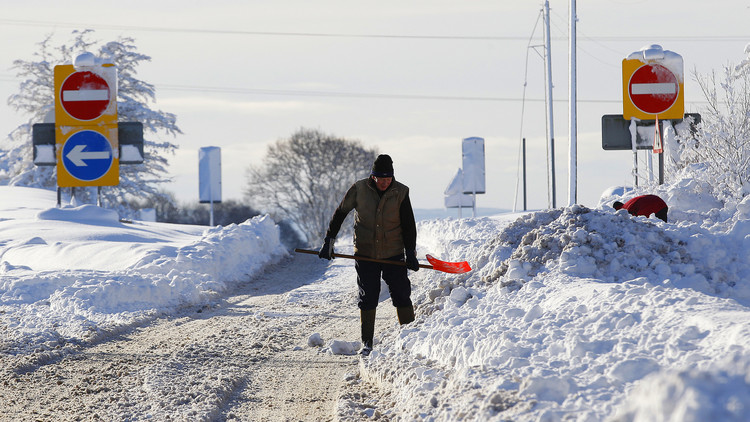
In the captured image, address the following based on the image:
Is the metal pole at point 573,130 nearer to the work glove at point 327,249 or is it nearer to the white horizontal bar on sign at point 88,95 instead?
the white horizontal bar on sign at point 88,95

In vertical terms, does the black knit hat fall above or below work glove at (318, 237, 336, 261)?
above

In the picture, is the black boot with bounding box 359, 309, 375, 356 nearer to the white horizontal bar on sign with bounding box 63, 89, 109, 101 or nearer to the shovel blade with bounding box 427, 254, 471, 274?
the shovel blade with bounding box 427, 254, 471, 274

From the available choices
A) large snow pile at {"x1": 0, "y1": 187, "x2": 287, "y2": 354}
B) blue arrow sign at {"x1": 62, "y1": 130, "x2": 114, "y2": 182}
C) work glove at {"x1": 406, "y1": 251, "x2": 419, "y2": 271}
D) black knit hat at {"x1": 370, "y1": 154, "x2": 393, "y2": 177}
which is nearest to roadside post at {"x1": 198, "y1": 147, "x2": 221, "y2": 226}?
large snow pile at {"x1": 0, "y1": 187, "x2": 287, "y2": 354}

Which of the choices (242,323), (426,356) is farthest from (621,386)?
(242,323)

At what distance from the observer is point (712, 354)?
4.21 meters

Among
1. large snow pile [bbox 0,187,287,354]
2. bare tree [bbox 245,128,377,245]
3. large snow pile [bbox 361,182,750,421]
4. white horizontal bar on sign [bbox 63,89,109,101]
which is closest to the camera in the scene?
large snow pile [bbox 361,182,750,421]

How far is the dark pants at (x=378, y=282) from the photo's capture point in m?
7.71

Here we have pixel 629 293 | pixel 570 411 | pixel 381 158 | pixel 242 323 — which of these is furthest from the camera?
pixel 242 323

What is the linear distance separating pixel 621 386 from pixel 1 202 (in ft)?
93.6

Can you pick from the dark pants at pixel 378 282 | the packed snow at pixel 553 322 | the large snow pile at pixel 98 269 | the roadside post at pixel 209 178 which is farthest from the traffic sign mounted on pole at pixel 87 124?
the roadside post at pixel 209 178

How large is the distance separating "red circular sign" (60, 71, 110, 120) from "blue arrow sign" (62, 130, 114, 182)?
1.38 metres

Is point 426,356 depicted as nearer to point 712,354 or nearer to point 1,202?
point 712,354

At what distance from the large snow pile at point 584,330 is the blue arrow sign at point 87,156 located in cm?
1036

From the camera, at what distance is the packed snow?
409 cm
